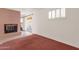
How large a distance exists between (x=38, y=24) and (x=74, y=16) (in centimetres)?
84

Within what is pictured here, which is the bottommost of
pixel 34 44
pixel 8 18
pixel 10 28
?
pixel 34 44

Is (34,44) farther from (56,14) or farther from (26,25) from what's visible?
(56,14)

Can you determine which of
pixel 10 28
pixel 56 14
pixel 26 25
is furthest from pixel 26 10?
pixel 56 14

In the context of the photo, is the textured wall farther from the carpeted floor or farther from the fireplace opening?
the carpeted floor

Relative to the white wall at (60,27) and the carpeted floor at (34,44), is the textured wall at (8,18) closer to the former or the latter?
the carpeted floor at (34,44)

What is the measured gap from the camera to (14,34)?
2.16m

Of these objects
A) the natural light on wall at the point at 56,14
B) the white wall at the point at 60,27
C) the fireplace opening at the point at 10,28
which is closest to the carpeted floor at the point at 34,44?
the white wall at the point at 60,27

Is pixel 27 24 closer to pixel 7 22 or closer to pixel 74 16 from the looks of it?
pixel 7 22

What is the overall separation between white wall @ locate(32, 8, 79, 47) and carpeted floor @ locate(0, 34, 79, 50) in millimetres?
112

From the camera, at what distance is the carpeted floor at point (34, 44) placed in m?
2.04

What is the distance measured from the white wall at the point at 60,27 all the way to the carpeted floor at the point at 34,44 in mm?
112

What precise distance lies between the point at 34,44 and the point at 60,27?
69 cm

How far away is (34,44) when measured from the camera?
2141 mm
